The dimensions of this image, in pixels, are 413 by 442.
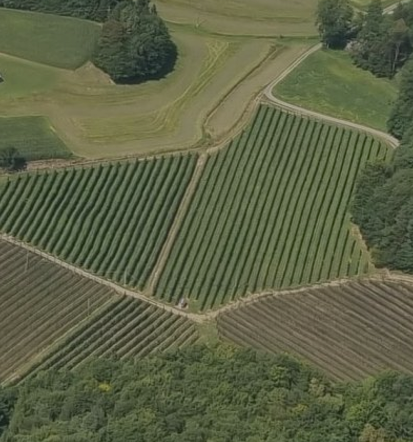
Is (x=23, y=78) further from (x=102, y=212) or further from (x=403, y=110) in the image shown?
(x=403, y=110)

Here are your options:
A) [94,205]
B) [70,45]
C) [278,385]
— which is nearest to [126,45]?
[70,45]

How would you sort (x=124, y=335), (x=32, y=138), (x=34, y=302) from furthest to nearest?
(x=32, y=138) → (x=34, y=302) → (x=124, y=335)

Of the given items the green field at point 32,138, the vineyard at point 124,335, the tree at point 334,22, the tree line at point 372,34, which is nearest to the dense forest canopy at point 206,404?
the vineyard at point 124,335

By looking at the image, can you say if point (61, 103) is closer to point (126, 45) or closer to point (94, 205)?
point (126, 45)

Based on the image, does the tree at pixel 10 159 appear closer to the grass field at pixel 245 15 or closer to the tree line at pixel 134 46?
the tree line at pixel 134 46

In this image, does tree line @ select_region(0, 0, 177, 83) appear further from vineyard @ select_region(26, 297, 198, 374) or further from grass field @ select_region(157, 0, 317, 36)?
vineyard @ select_region(26, 297, 198, 374)

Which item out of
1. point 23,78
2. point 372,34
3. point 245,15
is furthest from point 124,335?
point 245,15
